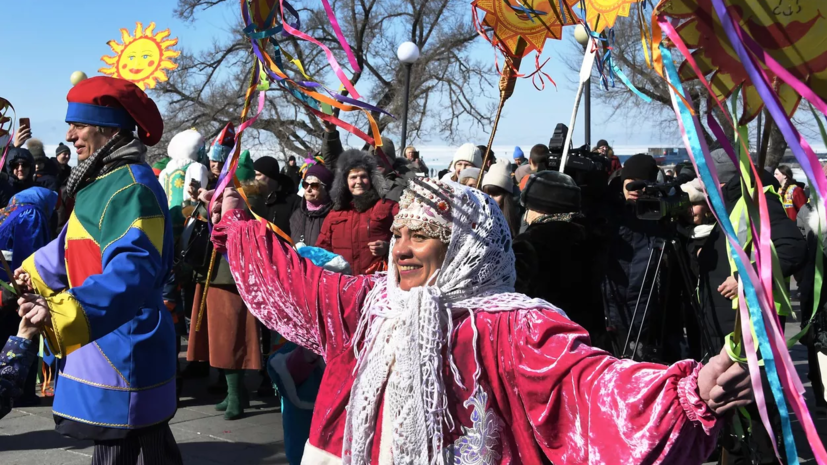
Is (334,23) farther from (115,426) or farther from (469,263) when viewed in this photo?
(115,426)

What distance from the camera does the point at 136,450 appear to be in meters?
3.35

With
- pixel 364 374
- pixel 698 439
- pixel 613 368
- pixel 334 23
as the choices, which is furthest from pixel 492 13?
pixel 698 439

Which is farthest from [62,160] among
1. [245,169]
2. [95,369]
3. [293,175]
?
[95,369]

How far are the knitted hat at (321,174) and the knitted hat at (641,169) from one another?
7.53 feet

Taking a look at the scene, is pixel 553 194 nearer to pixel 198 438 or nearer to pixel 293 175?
pixel 198 438

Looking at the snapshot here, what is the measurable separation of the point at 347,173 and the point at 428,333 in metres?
3.76

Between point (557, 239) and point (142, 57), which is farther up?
point (142, 57)

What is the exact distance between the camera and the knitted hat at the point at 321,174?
6.59 m

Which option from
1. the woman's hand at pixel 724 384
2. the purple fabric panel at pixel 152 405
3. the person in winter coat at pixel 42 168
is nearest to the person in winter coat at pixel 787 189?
the person in winter coat at pixel 42 168

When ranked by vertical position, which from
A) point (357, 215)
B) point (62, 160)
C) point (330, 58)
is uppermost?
point (62, 160)

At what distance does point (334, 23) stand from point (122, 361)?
150cm

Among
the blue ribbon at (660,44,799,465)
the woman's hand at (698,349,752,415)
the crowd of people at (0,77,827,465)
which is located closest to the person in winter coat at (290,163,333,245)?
the crowd of people at (0,77,827,465)

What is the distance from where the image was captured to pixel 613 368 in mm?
2094

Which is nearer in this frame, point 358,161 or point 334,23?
point 334,23
